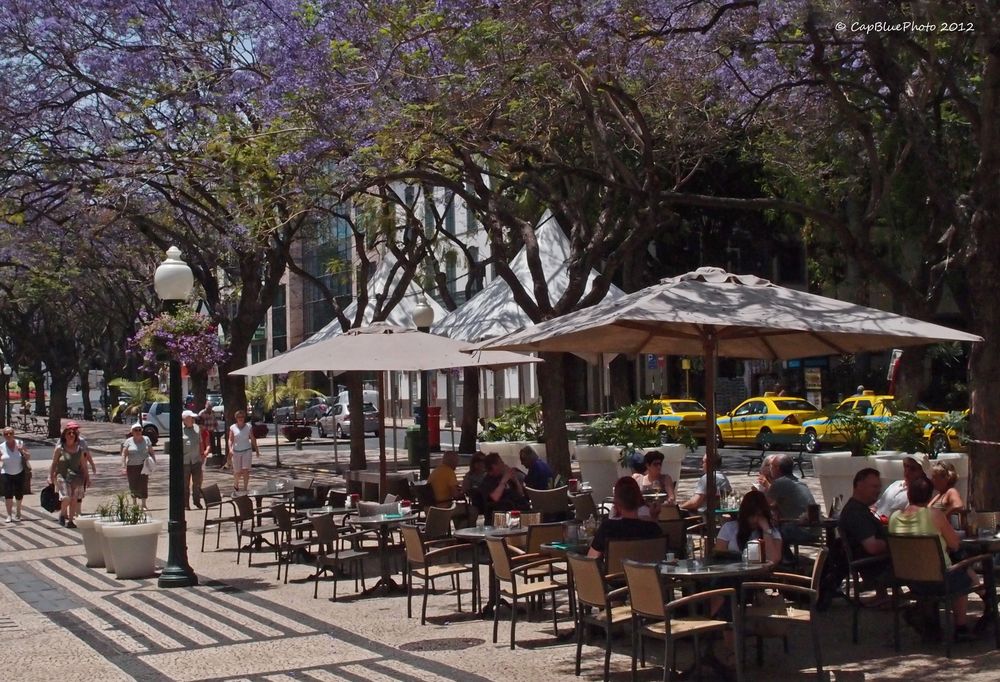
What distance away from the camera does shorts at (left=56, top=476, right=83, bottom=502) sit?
18.7 metres

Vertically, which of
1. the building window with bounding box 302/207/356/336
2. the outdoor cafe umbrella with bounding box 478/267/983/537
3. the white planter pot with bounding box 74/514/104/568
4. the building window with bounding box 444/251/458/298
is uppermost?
the building window with bounding box 302/207/356/336

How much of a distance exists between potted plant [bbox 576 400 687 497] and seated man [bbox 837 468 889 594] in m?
9.63

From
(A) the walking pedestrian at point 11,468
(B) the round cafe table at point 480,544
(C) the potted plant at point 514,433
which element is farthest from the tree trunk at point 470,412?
(B) the round cafe table at point 480,544

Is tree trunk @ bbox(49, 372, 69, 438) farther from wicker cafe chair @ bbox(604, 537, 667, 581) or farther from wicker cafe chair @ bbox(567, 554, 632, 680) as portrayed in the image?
wicker cafe chair @ bbox(567, 554, 632, 680)

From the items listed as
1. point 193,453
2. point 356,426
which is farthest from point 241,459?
point 356,426

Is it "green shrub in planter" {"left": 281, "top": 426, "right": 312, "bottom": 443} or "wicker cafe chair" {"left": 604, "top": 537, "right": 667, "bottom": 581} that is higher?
"green shrub in planter" {"left": 281, "top": 426, "right": 312, "bottom": 443}

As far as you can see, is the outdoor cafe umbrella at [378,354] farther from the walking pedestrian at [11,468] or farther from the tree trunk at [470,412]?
the tree trunk at [470,412]

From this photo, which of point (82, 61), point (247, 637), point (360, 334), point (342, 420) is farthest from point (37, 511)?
point (342, 420)

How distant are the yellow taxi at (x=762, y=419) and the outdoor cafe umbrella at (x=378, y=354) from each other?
18545 mm

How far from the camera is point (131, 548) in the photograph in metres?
13.7

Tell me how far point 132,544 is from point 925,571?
27.4 feet

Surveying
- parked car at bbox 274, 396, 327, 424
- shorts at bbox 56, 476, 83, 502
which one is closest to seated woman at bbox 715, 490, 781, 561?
shorts at bbox 56, 476, 83, 502

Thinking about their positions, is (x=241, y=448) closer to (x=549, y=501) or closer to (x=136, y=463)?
(x=136, y=463)

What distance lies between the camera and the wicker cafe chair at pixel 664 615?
25.2ft
